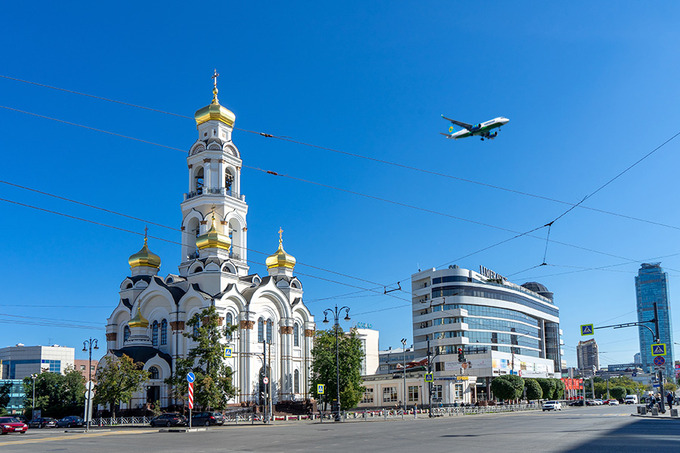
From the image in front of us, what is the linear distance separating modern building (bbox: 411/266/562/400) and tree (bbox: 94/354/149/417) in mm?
41058

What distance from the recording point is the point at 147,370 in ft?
188

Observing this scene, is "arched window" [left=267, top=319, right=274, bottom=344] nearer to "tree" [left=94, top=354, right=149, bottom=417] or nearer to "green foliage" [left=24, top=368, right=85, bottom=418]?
"tree" [left=94, top=354, right=149, bottom=417]

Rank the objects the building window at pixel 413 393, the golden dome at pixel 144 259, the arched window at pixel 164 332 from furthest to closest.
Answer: the building window at pixel 413 393 → the golden dome at pixel 144 259 → the arched window at pixel 164 332

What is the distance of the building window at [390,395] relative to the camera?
79.8 m

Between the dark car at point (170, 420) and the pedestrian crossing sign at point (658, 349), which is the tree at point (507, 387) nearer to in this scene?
the pedestrian crossing sign at point (658, 349)

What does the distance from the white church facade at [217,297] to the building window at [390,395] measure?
14607 millimetres

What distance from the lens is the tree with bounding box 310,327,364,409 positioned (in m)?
58.1

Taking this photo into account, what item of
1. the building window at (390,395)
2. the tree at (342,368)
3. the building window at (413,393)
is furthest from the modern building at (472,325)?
the tree at (342,368)

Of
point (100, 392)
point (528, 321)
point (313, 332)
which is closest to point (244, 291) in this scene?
point (313, 332)

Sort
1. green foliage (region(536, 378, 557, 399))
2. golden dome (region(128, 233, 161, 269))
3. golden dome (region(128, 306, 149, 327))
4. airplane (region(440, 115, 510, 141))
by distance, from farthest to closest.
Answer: green foliage (region(536, 378, 557, 399)) → golden dome (region(128, 233, 161, 269)) → golden dome (region(128, 306, 149, 327)) → airplane (region(440, 115, 510, 141))

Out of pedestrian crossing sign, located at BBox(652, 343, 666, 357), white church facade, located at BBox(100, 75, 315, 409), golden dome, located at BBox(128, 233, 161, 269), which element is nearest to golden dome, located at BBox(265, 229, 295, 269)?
white church facade, located at BBox(100, 75, 315, 409)

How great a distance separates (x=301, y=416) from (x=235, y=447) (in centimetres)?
3439

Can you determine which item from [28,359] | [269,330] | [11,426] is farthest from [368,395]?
[28,359]

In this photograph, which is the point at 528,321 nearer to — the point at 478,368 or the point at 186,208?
the point at 478,368
